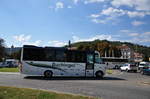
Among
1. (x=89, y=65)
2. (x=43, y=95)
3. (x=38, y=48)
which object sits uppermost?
(x=38, y=48)

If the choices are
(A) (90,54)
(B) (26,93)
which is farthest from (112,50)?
(B) (26,93)

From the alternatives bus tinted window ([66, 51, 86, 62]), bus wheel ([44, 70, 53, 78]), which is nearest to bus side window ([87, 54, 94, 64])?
bus tinted window ([66, 51, 86, 62])

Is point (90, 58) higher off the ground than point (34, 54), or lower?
lower

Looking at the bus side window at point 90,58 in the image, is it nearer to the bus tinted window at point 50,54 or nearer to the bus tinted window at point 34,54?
the bus tinted window at point 50,54

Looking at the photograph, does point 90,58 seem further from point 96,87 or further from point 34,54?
point 96,87

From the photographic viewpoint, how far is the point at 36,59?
21.9m

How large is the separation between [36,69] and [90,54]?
5881 mm

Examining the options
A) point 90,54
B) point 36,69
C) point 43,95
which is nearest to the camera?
point 43,95

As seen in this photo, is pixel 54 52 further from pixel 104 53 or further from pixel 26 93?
pixel 104 53

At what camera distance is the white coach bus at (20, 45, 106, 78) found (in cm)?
2169

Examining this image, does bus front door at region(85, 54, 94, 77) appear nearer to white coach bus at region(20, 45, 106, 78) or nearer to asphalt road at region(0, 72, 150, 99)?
white coach bus at region(20, 45, 106, 78)

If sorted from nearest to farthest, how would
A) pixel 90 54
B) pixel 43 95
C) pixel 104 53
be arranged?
pixel 43 95, pixel 90 54, pixel 104 53

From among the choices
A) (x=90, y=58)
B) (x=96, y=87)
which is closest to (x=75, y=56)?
(x=90, y=58)

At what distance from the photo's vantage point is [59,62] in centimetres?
2236
